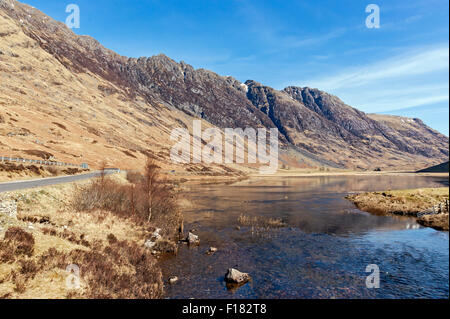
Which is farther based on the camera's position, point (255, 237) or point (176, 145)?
point (176, 145)

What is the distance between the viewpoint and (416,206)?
144 feet

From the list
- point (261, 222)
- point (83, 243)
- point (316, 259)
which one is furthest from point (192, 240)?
point (261, 222)

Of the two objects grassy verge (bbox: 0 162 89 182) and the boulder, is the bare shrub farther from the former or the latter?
grassy verge (bbox: 0 162 89 182)

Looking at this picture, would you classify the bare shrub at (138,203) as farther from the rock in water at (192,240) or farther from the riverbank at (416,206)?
the riverbank at (416,206)

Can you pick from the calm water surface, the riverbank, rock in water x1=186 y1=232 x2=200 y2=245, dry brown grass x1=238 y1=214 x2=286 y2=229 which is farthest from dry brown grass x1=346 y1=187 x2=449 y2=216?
rock in water x1=186 y1=232 x2=200 y2=245

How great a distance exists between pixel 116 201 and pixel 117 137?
118 m

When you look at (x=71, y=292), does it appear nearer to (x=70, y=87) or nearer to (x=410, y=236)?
(x=410, y=236)

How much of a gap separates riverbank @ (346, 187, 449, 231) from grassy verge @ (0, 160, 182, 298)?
1317 inches

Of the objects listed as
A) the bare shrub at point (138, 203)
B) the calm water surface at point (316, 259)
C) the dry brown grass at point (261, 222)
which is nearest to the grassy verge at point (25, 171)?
the bare shrub at point (138, 203)

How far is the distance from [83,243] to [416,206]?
161 feet

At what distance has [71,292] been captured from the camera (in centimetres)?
1255

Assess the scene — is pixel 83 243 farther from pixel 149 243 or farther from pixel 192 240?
pixel 192 240
